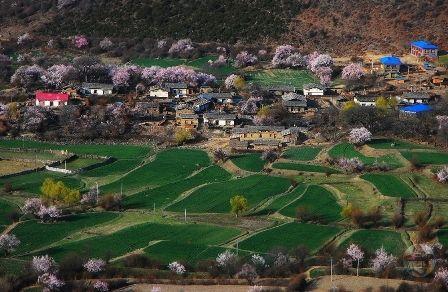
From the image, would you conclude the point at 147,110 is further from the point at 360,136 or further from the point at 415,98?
the point at 415,98

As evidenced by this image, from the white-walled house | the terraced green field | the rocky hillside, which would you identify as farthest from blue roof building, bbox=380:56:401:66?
the terraced green field

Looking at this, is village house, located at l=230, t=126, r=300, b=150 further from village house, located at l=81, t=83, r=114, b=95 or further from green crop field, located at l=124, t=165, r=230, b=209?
village house, located at l=81, t=83, r=114, b=95

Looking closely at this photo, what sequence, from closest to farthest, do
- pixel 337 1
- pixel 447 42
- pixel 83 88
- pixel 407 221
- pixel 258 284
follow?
1. pixel 258 284
2. pixel 407 221
3. pixel 83 88
4. pixel 447 42
5. pixel 337 1

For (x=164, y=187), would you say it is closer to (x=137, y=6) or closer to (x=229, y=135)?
(x=229, y=135)

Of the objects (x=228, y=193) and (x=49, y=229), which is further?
(x=228, y=193)

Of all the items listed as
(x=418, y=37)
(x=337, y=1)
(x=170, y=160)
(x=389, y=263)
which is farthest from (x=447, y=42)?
(x=389, y=263)

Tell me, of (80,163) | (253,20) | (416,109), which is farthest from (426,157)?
(253,20)

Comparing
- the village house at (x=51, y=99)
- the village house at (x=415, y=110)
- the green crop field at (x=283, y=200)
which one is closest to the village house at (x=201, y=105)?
the village house at (x=51, y=99)
